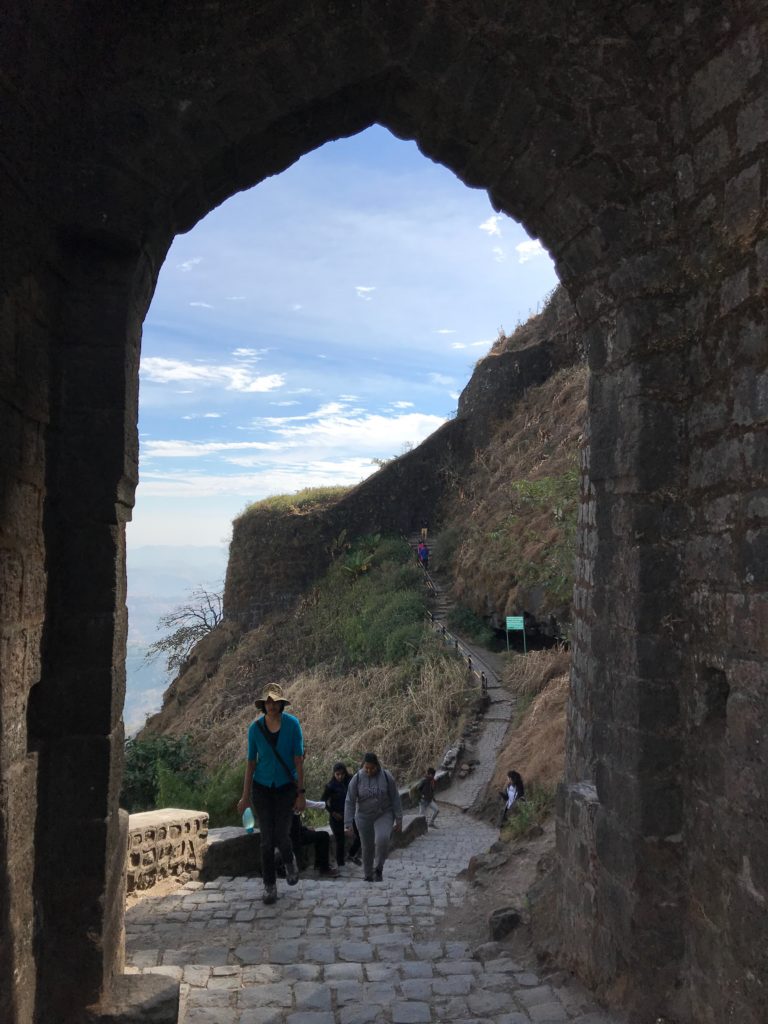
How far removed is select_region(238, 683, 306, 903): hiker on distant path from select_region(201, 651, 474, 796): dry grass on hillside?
662cm

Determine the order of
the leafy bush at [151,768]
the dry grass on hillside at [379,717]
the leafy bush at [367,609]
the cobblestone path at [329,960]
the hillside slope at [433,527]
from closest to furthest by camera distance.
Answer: the cobblestone path at [329,960] → the leafy bush at [151,768] → the dry grass on hillside at [379,717] → the hillside slope at [433,527] → the leafy bush at [367,609]

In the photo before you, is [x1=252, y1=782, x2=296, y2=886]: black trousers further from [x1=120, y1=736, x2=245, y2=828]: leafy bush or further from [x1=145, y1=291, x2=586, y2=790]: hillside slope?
[x1=145, y1=291, x2=586, y2=790]: hillside slope

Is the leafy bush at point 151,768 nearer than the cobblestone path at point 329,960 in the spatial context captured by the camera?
No

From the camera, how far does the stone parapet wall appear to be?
606cm

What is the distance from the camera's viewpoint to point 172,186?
3.49 metres

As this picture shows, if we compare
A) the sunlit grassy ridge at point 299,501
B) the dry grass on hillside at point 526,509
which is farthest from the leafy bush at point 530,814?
the sunlit grassy ridge at point 299,501

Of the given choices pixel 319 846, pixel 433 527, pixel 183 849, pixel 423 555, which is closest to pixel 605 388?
pixel 183 849

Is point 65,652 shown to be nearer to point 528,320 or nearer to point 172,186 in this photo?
point 172,186

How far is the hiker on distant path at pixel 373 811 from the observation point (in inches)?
259

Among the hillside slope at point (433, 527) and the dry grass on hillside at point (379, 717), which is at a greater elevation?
the hillside slope at point (433, 527)

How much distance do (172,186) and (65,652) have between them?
6.98ft

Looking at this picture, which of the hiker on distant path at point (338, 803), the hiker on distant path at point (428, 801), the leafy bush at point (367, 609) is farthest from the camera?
the leafy bush at point (367, 609)

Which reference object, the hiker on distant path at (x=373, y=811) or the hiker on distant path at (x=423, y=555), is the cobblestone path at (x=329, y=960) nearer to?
the hiker on distant path at (x=373, y=811)

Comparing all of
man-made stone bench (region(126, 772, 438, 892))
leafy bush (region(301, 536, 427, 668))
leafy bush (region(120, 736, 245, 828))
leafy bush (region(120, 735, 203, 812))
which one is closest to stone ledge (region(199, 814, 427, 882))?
man-made stone bench (region(126, 772, 438, 892))
